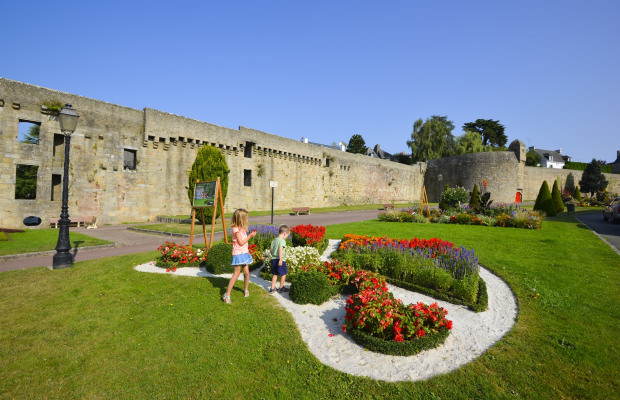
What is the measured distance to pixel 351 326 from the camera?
15.3 ft

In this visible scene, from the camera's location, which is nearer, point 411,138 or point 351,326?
point 351,326

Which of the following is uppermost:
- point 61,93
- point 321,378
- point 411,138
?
point 411,138

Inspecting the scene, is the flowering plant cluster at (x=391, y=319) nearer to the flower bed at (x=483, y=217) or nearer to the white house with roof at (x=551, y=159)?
the flower bed at (x=483, y=217)

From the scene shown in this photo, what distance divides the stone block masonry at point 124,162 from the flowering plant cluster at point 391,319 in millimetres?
18670

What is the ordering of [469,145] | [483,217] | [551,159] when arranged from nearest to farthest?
[483,217] → [469,145] → [551,159]

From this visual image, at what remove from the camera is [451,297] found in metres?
5.97

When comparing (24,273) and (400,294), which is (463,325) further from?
(24,273)

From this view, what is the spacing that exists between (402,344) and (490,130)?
72.1 m

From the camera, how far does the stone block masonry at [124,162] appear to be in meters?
15.5

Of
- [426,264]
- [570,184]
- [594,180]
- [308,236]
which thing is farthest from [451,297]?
[570,184]

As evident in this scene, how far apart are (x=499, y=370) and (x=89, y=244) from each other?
505 inches

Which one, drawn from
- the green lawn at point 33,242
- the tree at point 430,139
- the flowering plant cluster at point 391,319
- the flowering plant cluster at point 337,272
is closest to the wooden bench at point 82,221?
the green lawn at point 33,242

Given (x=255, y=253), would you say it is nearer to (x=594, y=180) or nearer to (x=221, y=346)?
(x=221, y=346)

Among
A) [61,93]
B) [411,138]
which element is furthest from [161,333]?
[411,138]
